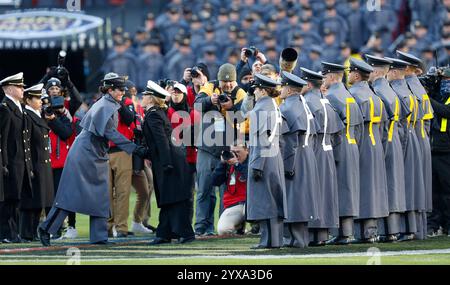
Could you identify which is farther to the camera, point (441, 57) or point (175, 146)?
point (441, 57)

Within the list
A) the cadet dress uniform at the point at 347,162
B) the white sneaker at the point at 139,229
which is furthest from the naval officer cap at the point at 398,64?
→ the white sneaker at the point at 139,229

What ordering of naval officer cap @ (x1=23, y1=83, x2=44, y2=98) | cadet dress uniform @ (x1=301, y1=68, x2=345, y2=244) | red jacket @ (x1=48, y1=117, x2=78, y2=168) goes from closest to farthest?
cadet dress uniform @ (x1=301, y1=68, x2=345, y2=244)
naval officer cap @ (x1=23, y1=83, x2=44, y2=98)
red jacket @ (x1=48, y1=117, x2=78, y2=168)

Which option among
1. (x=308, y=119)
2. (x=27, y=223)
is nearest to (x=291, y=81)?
(x=308, y=119)

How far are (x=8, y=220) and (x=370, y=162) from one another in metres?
4.53

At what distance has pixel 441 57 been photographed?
30516 mm

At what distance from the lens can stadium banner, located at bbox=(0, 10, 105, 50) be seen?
3089cm

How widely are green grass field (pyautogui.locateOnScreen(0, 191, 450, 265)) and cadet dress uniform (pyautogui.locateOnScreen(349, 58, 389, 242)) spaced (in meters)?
0.38

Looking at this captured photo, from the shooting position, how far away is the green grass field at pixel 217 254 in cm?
1728

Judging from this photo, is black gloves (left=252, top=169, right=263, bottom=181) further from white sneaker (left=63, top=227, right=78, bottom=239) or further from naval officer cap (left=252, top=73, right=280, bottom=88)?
white sneaker (left=63, top=227, right=78, bottom=239)

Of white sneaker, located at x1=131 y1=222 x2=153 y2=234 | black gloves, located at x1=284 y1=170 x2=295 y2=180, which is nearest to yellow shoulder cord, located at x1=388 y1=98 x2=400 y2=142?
black gloves, located at x1=284 y1=170 x2=295 y2=180
